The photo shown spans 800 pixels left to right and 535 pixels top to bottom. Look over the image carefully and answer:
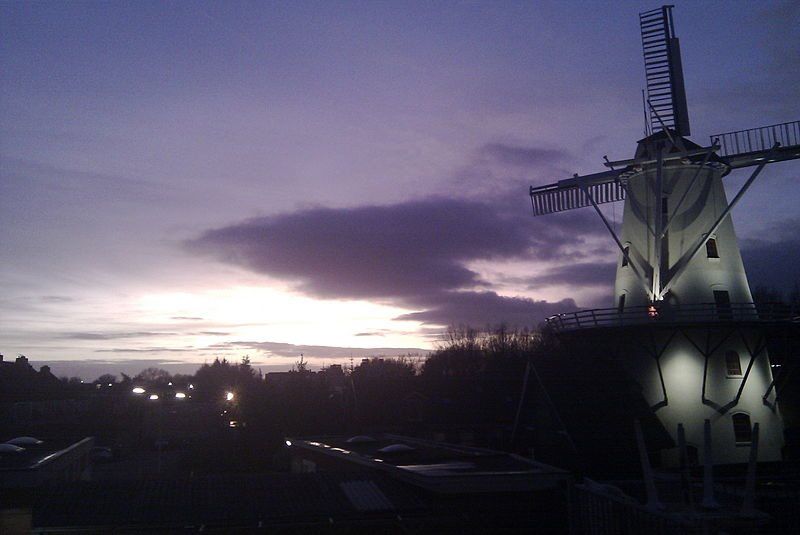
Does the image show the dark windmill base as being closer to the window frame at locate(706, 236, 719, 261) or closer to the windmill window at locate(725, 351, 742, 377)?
the windmill window at locate(725, 351, 742, 377)

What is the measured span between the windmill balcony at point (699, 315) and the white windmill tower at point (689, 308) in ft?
0.17

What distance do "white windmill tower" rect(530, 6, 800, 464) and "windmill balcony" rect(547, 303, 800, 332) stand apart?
0.17ft

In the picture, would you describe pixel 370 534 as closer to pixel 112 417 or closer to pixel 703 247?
pixel 703 247

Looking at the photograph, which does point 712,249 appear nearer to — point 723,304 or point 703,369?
point 723,304

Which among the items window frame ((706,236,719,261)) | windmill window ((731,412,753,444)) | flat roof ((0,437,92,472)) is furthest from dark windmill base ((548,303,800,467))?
flat roof ((0,437,92,472))

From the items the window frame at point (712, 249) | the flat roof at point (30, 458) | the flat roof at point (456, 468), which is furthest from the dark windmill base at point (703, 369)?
the flat roof at point (30, 458)

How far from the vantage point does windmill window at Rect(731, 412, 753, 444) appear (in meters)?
31.6

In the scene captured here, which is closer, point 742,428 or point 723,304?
point 742,428

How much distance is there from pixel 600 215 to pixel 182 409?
59.4 metres

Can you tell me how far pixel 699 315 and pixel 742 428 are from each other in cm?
588

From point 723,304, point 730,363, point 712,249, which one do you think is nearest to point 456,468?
point 723,304

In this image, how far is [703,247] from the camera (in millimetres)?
33469

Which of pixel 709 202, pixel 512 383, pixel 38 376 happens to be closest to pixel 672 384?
pixel 709 202

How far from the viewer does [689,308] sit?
106 feet
